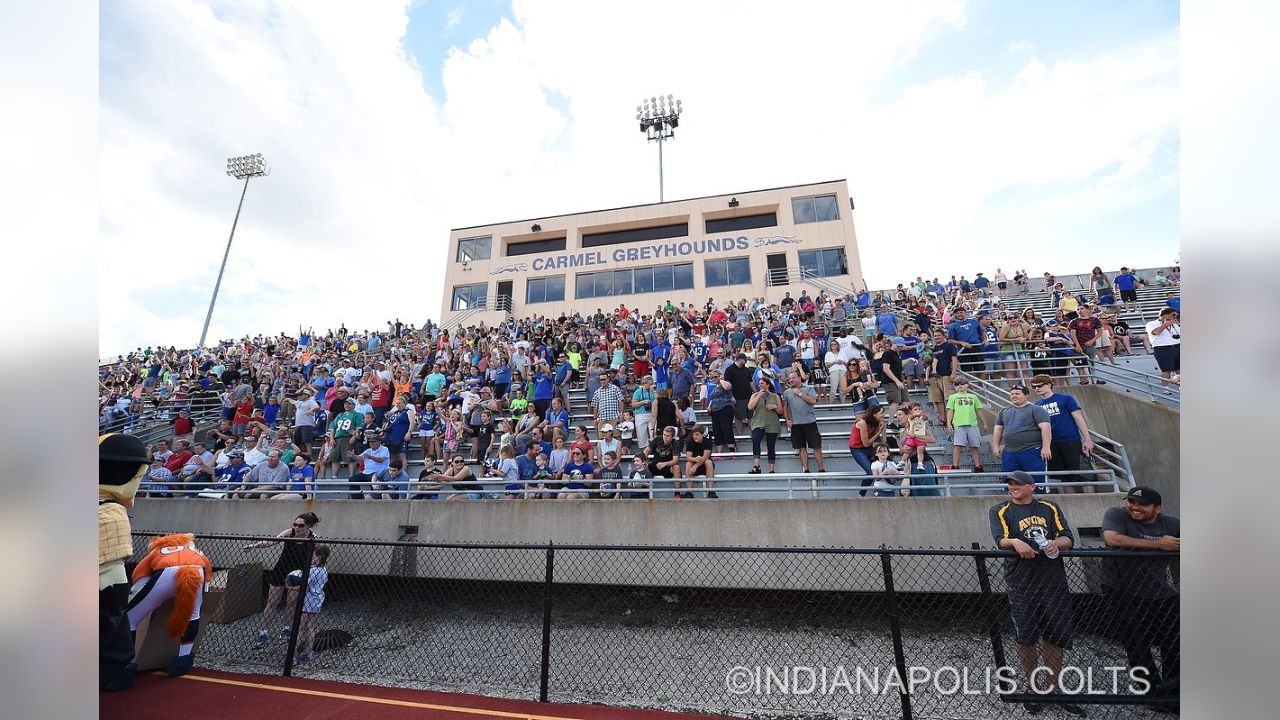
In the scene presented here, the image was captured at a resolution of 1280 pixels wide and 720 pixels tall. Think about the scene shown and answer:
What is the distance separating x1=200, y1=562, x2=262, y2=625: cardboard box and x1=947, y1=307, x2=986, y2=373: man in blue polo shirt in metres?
12.8

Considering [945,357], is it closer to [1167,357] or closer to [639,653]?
[1167,357]

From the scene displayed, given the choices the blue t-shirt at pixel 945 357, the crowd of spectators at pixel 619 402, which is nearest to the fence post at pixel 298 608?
the crowd of spectators at pixel 619 402

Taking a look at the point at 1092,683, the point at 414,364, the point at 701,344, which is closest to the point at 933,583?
the point at 1092,683

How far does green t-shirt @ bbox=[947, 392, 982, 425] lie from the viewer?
27.0ft

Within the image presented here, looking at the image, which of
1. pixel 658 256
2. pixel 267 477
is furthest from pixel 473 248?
pixel 267 477

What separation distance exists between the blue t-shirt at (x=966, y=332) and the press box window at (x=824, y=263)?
15.3 meters

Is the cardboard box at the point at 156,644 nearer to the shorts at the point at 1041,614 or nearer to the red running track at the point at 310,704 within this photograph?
the red running track at the point at 310,704

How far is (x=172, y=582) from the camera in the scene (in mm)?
5312

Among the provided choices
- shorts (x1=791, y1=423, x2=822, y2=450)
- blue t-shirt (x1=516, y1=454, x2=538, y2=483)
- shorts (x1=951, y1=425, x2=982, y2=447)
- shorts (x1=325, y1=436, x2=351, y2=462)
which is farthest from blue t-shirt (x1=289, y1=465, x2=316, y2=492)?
shorts (x1=951, y1=425, x2=982, y2=447)

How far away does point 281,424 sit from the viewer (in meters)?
14.5

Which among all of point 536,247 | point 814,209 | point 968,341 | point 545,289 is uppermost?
point 814,209

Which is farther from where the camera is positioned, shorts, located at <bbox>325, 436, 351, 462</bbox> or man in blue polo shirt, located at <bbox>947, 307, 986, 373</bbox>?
shorts, located at <bbox>325, 436, 351, 462</bbox>

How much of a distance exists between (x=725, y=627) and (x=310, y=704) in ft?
15.9

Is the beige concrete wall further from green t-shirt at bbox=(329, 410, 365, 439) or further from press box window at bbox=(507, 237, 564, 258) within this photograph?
press box window at bbox=(507, 237, 564, 258)
